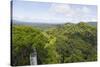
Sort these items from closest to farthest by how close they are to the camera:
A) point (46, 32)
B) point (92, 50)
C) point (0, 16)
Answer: point (0, 16) → point (46, 32) → point (92, 50)

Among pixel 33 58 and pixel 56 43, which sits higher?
pixel 56 43

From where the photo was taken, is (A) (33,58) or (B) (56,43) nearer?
(A) (33,58)

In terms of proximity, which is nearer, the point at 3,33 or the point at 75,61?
the point at 3,33

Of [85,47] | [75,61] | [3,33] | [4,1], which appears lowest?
[75,61]

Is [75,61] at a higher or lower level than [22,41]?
lower

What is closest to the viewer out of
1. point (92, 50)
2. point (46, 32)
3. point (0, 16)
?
point (0, 16)

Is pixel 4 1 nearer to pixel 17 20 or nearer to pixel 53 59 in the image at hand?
pixel 17 20

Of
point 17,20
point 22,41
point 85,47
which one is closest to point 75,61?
point 85,47
